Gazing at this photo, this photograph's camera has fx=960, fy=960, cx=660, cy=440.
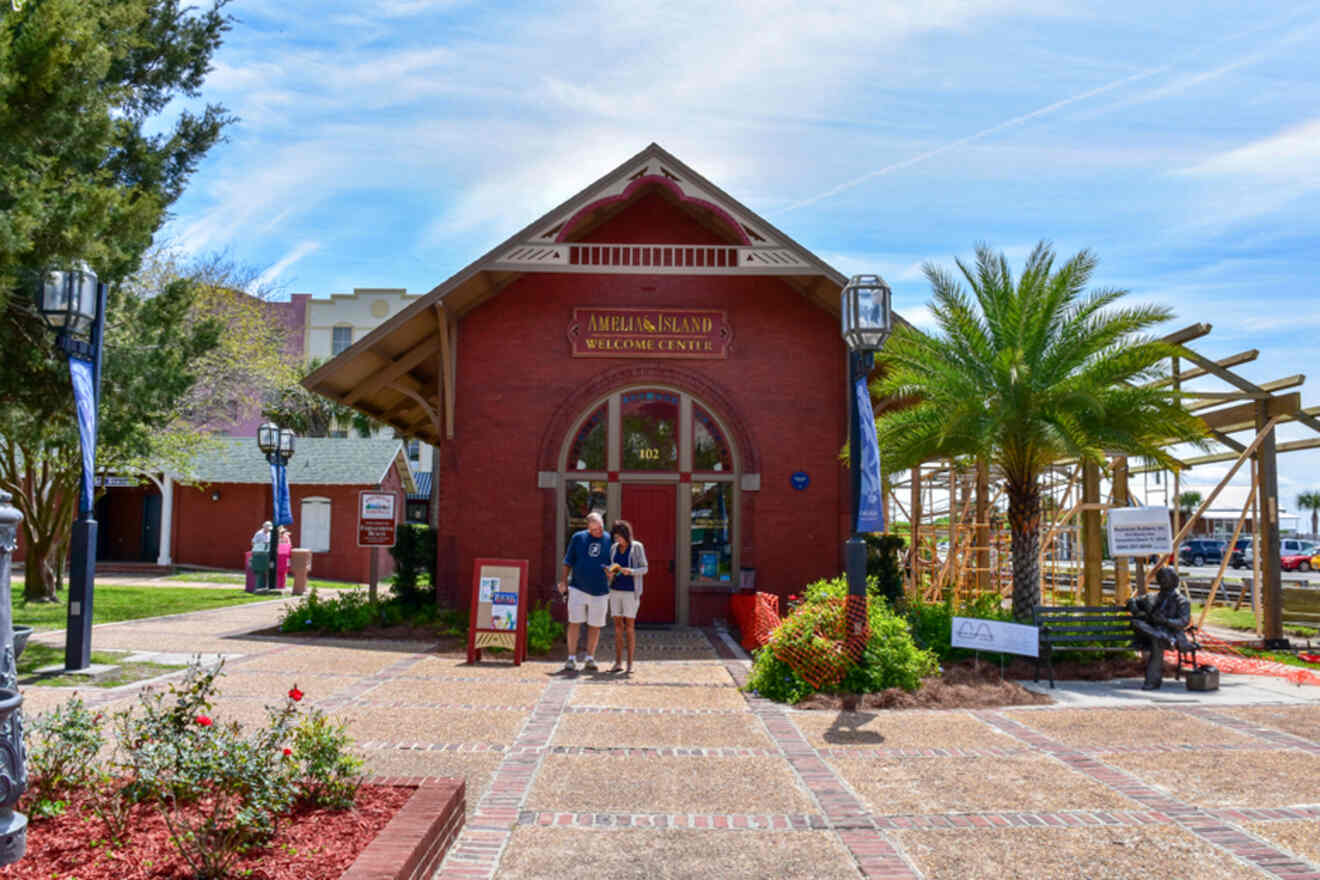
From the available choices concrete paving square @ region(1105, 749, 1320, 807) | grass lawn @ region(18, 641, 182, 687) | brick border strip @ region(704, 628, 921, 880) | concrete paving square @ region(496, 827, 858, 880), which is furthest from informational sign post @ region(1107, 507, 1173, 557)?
grass lawn @ region(18, 641, 182, 687)

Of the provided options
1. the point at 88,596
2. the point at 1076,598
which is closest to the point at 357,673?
the point at 88,596

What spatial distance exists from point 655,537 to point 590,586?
4292 mm

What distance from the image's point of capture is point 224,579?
2689 cm

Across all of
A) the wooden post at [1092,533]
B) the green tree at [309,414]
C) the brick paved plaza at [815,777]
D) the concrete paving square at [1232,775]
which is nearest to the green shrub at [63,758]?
the brick paved plaza at [815,777]

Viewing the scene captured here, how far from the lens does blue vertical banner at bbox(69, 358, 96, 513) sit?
370 inches

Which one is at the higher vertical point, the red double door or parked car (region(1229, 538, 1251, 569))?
the red double door

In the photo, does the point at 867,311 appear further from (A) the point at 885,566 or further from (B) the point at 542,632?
(B) the point at 542,632

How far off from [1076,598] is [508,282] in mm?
13185

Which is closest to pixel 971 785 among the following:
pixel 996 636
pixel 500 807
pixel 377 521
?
pixel 500 807

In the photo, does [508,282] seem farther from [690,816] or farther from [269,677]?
[690,816]

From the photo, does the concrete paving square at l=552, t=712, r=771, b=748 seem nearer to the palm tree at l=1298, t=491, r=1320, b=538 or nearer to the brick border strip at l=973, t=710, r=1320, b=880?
the brick border strip at l=973, t=710, r=1320, b=880

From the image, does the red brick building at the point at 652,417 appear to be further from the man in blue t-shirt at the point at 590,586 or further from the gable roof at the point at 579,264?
the man in blue t-shirt at the point at 590,586

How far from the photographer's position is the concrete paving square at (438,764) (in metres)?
6.11

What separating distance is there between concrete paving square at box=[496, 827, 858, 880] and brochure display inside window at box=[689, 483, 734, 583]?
957 centimetres
